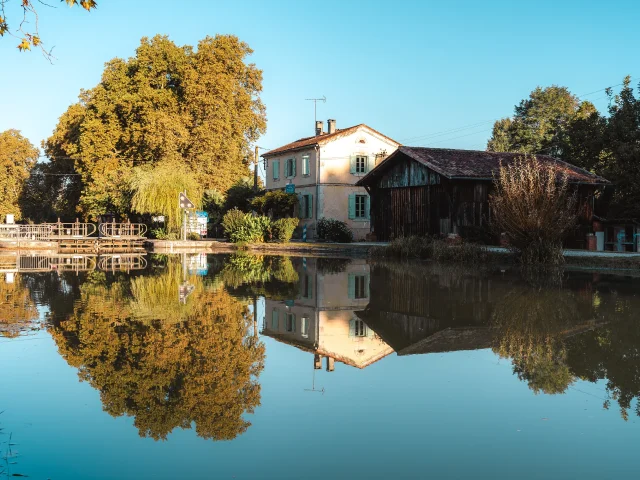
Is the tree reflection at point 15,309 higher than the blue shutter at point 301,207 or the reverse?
the reverse

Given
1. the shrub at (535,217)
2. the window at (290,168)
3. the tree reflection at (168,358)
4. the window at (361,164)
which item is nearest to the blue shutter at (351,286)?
the tree reflection at (168,358)

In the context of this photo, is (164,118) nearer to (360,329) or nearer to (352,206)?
(352,206)

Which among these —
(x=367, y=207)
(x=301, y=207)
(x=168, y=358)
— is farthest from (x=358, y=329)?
(x=301, y=207)

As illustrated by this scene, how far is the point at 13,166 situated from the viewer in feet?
205

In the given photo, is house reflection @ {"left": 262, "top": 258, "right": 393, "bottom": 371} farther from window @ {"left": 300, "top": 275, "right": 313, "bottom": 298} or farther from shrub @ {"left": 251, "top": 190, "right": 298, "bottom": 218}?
shrub @ {"left": 251, "top": 190, "right": 298, "bottom": 218}

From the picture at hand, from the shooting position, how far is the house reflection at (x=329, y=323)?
7801 mm

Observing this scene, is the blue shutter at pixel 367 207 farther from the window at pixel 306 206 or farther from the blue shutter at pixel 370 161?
the window at pixel 306 206

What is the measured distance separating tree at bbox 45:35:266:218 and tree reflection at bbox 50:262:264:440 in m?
30.8

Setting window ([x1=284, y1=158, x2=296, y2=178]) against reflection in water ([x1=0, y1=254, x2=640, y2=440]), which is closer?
reflection in water ([x1=0, y1=254, x2=640, y2=440])

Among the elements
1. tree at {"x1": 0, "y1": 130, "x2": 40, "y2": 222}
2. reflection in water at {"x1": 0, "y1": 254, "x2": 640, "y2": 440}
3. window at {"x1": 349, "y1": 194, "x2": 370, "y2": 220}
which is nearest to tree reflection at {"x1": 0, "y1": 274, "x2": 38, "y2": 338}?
reflection in water at {"x1": 0, "y1": 254, "x2": 640, "y2": 440}

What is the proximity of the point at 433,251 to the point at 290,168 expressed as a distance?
20713mm

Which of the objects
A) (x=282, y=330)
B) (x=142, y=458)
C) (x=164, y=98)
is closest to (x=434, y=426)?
(x=142, y=458)

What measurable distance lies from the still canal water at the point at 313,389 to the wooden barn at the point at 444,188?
16.3 meters

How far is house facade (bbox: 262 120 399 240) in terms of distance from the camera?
132ft
